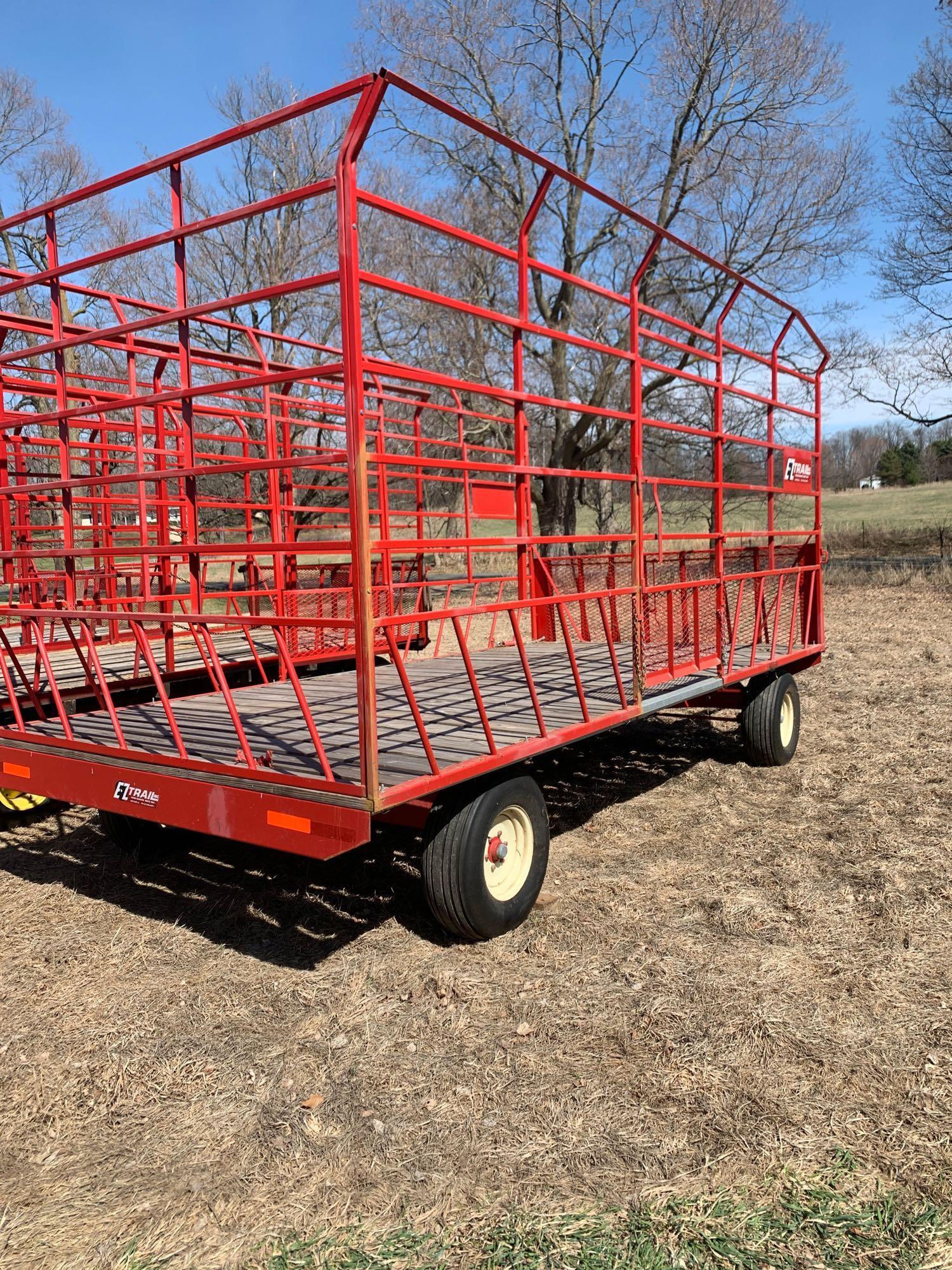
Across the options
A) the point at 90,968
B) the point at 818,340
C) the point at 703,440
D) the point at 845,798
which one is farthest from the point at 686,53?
the point at 90,968

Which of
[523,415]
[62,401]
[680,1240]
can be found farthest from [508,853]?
[62,401]

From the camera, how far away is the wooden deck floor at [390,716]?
393 cm

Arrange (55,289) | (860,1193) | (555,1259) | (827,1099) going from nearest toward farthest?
(555,1259), (860,1193), (827,1099), (55,289)

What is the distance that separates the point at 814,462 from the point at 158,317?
5576 millimetres

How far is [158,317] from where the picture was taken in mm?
3549

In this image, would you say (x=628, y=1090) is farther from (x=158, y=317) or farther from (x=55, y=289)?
(x=55, y=289)

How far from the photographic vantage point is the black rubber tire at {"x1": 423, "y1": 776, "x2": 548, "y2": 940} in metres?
3.63

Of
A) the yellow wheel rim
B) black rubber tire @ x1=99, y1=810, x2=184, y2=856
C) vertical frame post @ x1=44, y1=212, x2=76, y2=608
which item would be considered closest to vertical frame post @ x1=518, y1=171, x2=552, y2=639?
vertical frame post @ x1=44, y1=212, x2=76, y2=608

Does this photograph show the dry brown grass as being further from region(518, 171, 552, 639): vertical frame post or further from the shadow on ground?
region(518, 171, 552, 639): vertical frame post

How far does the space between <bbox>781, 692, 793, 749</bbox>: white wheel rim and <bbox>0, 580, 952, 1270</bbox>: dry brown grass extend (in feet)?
4.01

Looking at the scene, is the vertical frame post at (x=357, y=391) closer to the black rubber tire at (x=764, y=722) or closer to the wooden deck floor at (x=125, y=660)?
the wooden deck floor at (x=125, y=660)

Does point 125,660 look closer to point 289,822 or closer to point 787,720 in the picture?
point 289,822

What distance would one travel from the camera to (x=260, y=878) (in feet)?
15.6

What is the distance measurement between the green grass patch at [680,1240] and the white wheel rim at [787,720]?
4.59m
